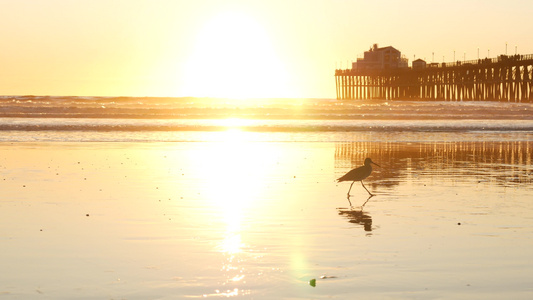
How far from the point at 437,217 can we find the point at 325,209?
171cm

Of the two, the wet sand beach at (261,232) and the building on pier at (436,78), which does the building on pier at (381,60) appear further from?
the wet sand beach at (261,232)

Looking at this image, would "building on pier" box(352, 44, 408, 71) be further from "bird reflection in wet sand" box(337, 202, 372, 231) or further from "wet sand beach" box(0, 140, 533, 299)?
"bird reflection in wet sand" box(337, 202, 372, 231)

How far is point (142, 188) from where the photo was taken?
13883 mm

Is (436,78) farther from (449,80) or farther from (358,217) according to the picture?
(358,217)

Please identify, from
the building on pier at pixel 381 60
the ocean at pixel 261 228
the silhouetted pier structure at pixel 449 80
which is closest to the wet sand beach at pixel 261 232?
the ocean at pixel 261 228

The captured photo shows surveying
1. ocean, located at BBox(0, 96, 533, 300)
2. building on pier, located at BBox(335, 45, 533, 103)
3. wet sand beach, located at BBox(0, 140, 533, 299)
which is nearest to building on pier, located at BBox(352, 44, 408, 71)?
building on pier, located at BBox(335, 45, 533, 103)

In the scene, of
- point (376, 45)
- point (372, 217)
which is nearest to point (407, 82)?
point (376, 45)

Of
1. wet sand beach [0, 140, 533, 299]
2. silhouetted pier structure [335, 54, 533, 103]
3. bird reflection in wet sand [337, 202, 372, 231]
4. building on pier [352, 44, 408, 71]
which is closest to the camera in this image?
wet sand beach [0, 140, 533, 299]

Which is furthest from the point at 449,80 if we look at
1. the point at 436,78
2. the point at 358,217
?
the point at 358,217

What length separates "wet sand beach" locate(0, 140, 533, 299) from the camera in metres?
6.84

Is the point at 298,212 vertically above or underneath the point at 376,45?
underneath

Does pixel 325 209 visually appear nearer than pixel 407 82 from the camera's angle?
Yes

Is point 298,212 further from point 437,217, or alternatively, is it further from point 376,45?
point 376,45

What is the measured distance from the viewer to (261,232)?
932cm
